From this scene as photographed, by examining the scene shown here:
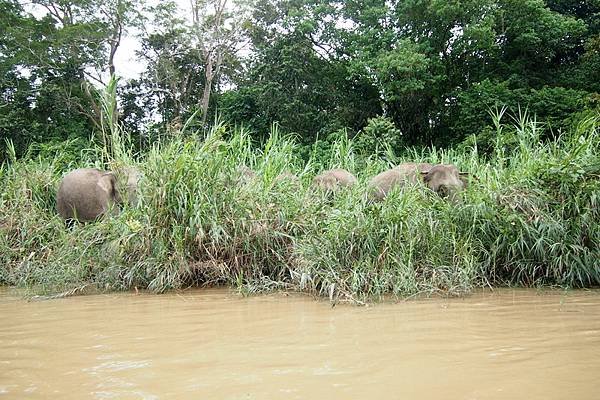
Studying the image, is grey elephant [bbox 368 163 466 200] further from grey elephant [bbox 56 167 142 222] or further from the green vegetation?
grey elephant [bbox 56 167 142 222]

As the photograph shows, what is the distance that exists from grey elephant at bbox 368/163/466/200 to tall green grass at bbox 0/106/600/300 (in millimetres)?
294

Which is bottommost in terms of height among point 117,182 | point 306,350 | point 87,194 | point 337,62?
point 306,350

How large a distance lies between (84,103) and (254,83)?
19.4ft

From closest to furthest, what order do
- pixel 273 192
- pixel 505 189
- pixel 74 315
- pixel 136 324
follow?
1. pixel 136 324
2. pixel 74 315
3. pixel 505 189
4. pixel 273 192

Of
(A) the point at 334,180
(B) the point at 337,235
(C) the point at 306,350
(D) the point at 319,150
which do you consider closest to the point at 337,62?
(D) the point at 319,150

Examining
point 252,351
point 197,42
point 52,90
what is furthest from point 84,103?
point 252,351

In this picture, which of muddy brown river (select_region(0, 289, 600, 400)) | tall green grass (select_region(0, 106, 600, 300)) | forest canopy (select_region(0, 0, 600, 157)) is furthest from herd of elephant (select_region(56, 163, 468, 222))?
forest canopy (select_region(0, 0, 600, 157))

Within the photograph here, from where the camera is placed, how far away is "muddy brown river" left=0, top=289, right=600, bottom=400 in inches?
68.6

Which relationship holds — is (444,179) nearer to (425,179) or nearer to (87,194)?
(425,179)

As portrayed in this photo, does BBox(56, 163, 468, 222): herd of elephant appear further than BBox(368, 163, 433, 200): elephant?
No

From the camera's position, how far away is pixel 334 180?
5801mm

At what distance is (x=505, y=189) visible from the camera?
438 cm

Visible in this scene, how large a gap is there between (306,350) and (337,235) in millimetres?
1768

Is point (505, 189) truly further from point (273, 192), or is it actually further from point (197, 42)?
point (197, 42)
